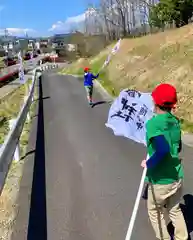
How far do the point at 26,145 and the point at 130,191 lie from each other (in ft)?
15.2

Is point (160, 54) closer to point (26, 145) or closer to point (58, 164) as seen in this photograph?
point (26, 145)

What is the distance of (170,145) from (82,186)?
3.26 meters

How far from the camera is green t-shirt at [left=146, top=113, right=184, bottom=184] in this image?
4.11 metres

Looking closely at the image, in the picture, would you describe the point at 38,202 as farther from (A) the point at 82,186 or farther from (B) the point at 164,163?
(B) the point at 164,163

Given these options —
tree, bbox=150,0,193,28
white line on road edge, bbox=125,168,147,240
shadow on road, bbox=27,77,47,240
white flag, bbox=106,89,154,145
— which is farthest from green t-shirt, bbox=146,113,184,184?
tree, bbox=150,0,193,28

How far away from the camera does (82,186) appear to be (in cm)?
717

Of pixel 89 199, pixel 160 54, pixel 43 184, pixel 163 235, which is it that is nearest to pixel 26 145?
pixel 43 184

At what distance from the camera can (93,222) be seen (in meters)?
5.64

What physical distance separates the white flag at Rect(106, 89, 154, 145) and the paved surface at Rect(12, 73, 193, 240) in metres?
1.20

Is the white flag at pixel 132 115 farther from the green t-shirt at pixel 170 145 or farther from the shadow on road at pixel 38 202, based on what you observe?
the shadow on road at pixel 38 202

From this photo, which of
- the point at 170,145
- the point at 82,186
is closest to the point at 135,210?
the point at 82,186

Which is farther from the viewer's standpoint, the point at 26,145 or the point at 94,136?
the point at 94,136

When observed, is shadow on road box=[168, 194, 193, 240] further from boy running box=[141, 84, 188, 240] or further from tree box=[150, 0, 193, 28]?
tree box=[150, 0, 193, 28]

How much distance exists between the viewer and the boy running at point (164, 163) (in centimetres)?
409
